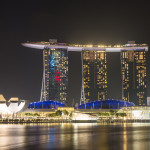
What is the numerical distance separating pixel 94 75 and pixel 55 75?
1958 centimetres

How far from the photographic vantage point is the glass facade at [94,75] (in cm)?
17550

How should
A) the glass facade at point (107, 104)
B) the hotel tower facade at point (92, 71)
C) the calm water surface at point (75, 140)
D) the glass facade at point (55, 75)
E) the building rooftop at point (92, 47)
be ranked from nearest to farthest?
the calm water surface at point (75, 140), the glass facade at point (107, 104), the glass facade at point (55, 75), the hotel tower facade at point (92, 71), the building rooftop at point (92, 47)

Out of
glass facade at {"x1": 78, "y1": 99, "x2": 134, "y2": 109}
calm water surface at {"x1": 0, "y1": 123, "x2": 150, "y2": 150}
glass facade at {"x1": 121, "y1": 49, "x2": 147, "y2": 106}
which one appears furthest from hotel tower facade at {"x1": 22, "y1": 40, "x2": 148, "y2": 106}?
calm water surface at {"x1": 0, "y1": 123, "x2": 150, "y2": 150}

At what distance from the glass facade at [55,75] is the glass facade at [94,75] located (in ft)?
35.3

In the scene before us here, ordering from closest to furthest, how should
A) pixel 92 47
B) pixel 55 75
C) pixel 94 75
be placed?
1. pixel 94 75
2. pixel 55 75
3. pixel 92 47

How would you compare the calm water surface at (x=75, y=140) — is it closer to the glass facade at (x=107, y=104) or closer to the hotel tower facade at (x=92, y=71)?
the glass facade at (x=107, y=104)

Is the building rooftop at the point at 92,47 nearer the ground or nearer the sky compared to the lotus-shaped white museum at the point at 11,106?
nearer the sky

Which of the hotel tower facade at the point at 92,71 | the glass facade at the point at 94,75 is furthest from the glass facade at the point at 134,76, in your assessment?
the glass facade at the point at 94,75

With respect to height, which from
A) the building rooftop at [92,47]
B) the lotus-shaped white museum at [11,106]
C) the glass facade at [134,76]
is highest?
the building rooftop at [92,47]

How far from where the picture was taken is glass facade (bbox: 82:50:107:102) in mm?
175500

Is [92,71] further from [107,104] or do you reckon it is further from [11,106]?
[11,106]

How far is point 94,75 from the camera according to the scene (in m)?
177

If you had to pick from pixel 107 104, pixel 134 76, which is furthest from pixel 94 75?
pixel 107 104

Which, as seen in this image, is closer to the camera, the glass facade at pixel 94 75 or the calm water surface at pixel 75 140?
the calm water surface at pixel 75 140
